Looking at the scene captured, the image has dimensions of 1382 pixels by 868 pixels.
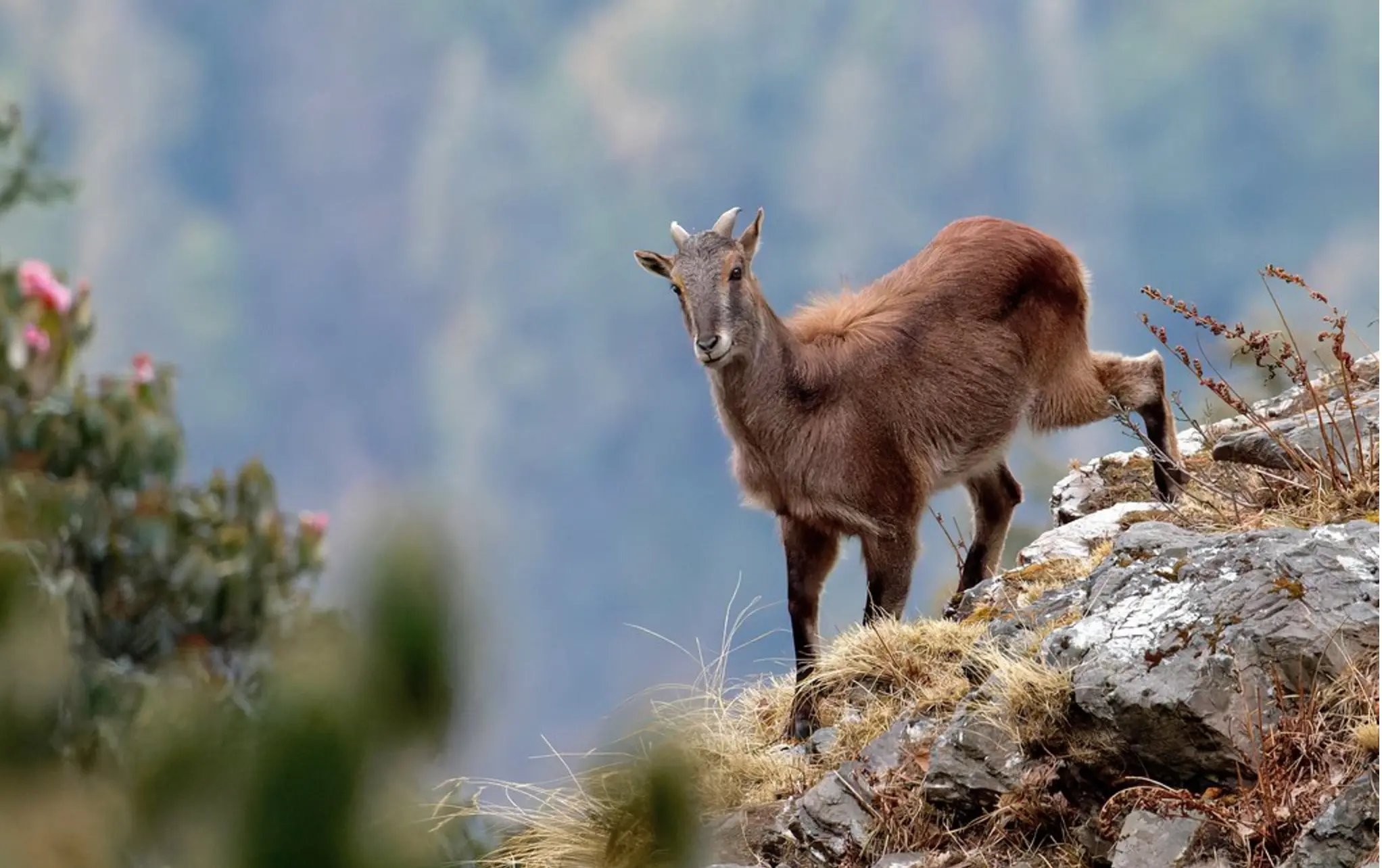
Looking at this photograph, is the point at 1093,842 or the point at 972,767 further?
the point at 972,767

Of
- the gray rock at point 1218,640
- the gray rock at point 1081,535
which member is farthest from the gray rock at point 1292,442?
the gray rock at point 1218,640

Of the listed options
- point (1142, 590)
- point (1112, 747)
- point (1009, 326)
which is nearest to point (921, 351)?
point (1009, 326)

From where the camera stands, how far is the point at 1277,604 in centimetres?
527

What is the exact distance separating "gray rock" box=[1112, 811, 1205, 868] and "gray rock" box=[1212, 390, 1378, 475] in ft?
8.33

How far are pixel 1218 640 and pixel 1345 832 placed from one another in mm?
898

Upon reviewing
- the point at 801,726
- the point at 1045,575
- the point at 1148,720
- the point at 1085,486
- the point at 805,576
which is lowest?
the point at 1148,720

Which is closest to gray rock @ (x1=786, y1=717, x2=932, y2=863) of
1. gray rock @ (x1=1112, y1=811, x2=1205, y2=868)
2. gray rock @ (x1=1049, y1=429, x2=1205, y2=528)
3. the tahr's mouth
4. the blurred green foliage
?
gray rock @ (x1=1112, y1=811, x2=1205, y2=868)

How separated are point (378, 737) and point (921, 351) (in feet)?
24.4

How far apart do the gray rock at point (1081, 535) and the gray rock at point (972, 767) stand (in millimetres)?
2191

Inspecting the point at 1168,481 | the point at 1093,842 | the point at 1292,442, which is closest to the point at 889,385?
the point at 1168,481

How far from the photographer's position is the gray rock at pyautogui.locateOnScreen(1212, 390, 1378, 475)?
7.13 m

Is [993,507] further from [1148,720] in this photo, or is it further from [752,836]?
[1148,720]

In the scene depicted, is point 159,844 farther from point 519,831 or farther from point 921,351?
point 921,351

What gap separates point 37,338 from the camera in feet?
26.7
